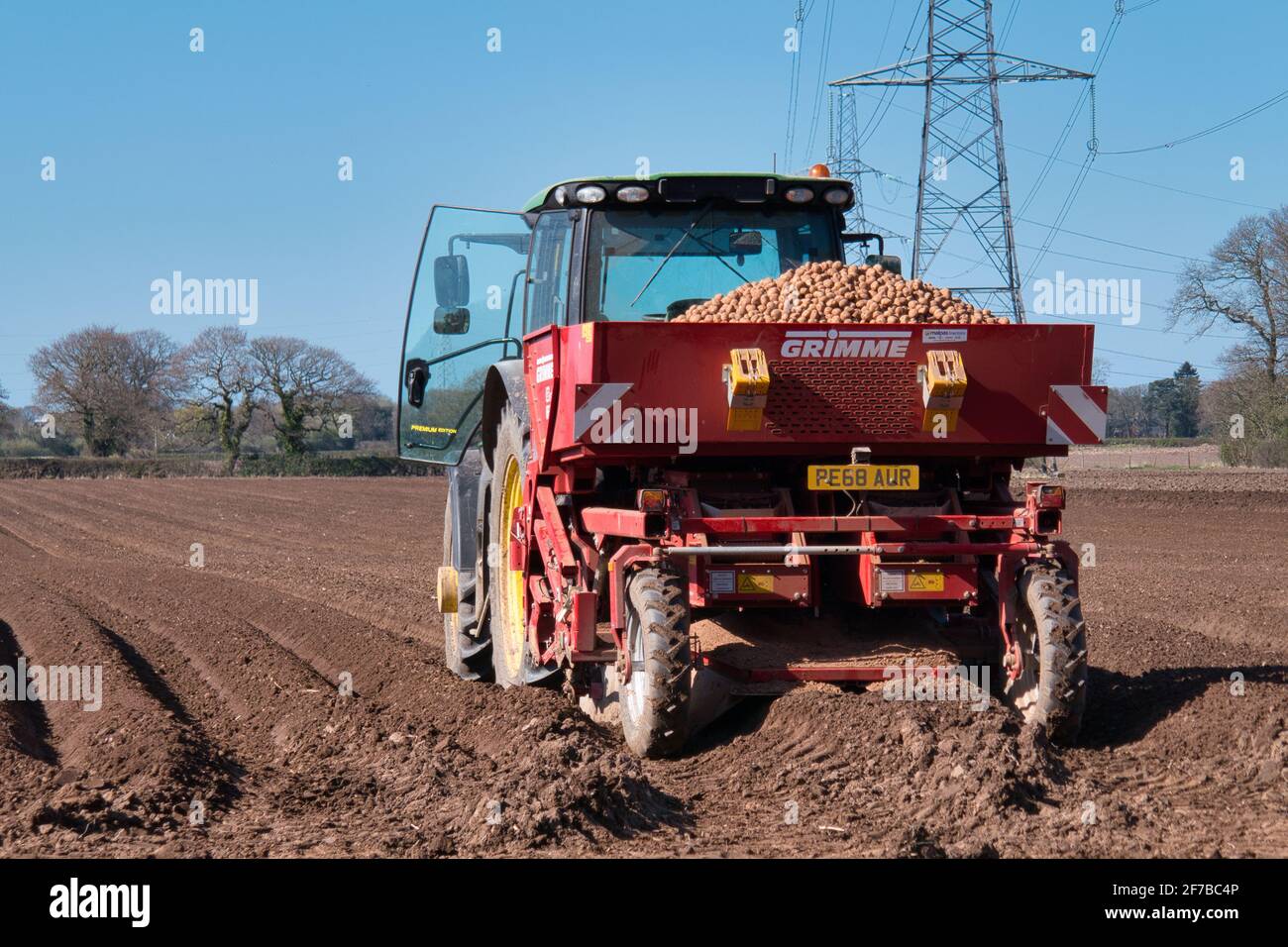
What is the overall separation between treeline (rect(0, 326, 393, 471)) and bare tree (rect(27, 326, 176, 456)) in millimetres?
48

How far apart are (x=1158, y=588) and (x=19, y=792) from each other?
1092 cm

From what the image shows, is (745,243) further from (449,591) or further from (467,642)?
(467,642)

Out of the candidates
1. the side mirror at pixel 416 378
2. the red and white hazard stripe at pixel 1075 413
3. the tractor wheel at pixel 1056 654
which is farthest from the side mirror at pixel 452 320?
the tractor wheel at pixel 1056 654

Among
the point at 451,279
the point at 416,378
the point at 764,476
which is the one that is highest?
the point at 451,279

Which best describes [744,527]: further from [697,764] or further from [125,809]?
[125,809]

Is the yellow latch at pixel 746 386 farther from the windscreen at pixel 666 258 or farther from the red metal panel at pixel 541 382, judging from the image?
Answer: the windscreen at pixel 666 258

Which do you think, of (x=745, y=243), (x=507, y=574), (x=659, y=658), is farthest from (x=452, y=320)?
(x=659, y=658)

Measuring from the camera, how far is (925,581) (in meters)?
6.29

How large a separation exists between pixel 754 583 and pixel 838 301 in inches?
55.6

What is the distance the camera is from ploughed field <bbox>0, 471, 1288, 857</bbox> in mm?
4840

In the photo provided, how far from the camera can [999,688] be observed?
21.3ft

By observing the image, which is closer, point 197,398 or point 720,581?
point 720,581

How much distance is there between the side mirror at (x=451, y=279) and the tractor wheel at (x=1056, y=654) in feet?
12.5
